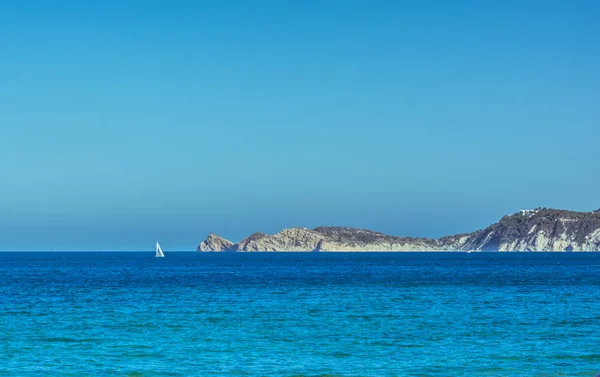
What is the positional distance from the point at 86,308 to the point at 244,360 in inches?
1035

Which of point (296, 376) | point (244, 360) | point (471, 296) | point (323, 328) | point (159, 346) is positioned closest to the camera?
point (296, 376)

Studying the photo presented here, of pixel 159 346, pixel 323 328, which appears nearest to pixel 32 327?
pixel 159 346

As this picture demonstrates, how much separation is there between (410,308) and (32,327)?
25.2 meters

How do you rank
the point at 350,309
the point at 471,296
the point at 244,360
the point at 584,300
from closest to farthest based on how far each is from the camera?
the point at 244,360
the point at 350,309
the point at 584,300
the point at 471,296

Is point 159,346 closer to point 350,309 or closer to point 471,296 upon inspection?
point 350,309

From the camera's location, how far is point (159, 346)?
129 feet

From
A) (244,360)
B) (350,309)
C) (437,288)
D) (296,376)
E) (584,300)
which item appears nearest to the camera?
(296,376)

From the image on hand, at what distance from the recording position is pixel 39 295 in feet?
240

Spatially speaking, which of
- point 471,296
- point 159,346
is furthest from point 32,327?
point 471,296

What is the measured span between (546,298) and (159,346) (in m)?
37.8

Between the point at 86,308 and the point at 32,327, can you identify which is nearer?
the point at 32,327

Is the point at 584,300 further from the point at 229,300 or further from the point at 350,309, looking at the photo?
the point at 229,300

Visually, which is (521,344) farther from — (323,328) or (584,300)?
(584,300)

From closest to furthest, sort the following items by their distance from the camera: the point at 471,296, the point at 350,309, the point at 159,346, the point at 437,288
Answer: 1. the point at 159,346
2. the point at 350,309
3. the point at 471,296
4. the point at 437,288
